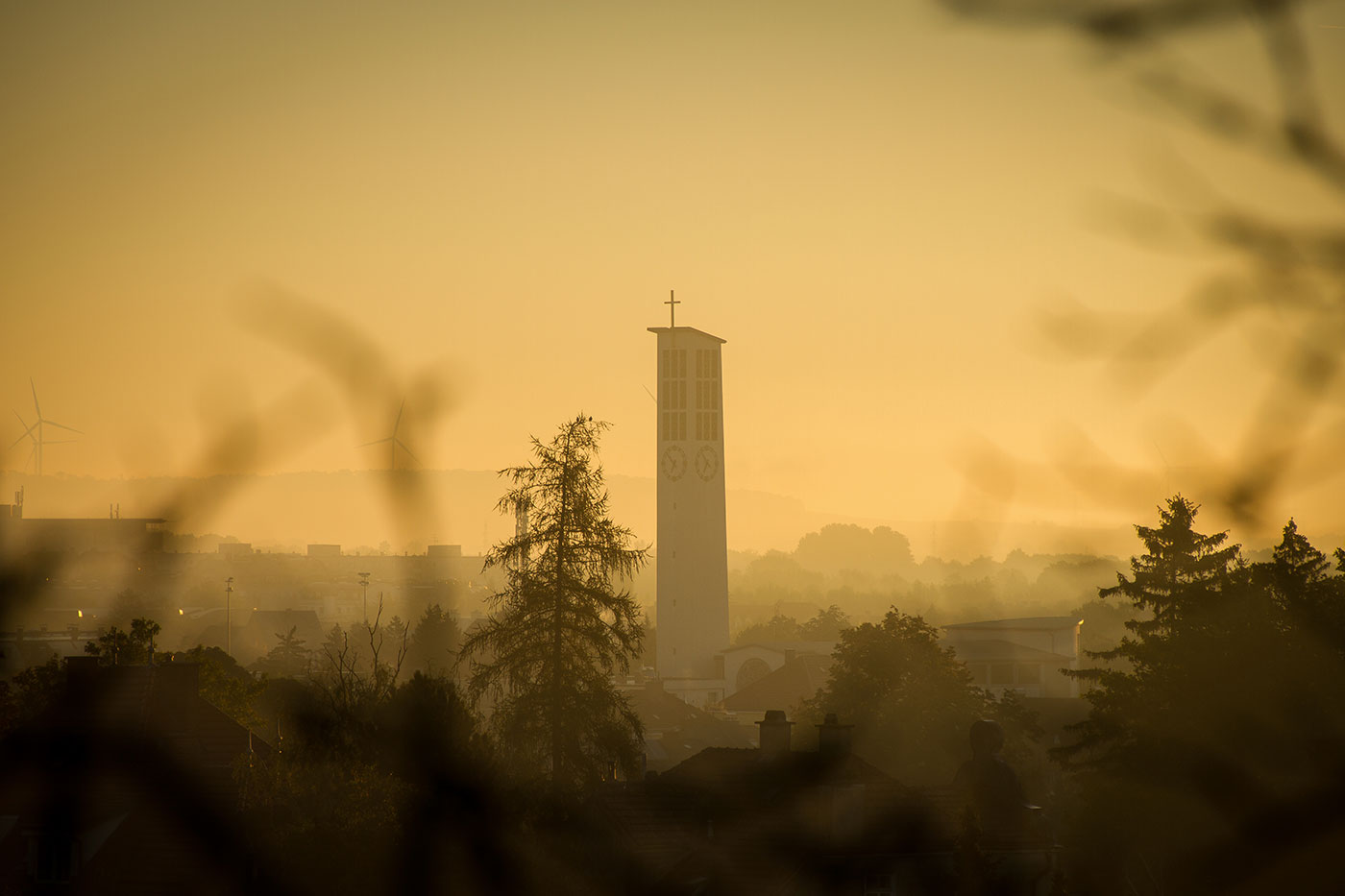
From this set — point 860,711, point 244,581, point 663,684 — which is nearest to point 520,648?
point 860,711

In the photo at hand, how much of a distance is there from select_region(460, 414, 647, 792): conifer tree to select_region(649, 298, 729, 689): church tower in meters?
64.4

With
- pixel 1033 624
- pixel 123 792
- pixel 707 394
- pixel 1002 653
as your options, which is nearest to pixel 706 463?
pixel 707 394

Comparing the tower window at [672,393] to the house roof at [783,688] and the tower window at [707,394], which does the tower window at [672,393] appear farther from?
the house roof at [783,688]

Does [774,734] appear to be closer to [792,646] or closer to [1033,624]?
[1033,624]

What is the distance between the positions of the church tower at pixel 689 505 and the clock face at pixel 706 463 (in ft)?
0.22

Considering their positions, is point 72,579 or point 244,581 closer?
point 72,579

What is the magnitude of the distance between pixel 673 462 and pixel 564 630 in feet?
221

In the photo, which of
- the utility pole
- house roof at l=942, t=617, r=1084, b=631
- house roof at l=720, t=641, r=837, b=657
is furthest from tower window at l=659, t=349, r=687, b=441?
the utility pole

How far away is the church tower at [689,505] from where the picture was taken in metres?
98.4

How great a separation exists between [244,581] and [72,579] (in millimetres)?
1566

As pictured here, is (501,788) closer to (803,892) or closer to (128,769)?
(803,892)

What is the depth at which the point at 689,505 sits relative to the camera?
98438 millimetres

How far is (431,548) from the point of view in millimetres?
3029

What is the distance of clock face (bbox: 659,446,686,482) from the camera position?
324 ft
